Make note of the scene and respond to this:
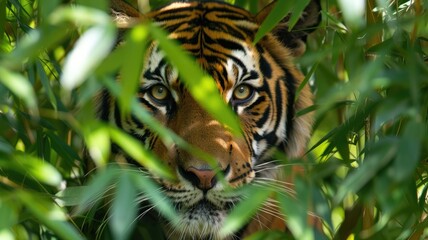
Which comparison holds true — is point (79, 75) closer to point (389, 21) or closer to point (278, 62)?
point (389, 21)

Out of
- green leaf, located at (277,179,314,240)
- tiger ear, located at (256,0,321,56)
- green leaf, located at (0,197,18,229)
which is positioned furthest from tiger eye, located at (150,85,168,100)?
green leaf, located at (0,197,18,229)

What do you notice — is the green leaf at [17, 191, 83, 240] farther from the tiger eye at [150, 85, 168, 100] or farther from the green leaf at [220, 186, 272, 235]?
the tiger eye at [150, 85, 168, 100]

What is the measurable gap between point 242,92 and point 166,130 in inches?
24.9

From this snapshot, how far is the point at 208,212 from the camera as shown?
9.66 ft

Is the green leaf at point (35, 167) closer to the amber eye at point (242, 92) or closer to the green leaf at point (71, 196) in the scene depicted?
the green leaf at point (71, 196)

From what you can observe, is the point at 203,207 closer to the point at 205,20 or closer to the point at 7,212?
the point at 205,20

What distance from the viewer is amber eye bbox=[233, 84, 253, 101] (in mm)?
3148

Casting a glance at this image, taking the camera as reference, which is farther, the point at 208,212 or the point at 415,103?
the point at 208,212

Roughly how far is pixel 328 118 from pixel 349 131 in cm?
117

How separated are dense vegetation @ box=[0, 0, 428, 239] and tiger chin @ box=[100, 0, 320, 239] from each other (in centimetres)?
12

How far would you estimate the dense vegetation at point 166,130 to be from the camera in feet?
6.22

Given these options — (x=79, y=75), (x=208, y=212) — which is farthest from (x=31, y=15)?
(x=79, y=75)

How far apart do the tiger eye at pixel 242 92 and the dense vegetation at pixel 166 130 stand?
27 centimetres

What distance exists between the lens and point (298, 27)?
335 cm
